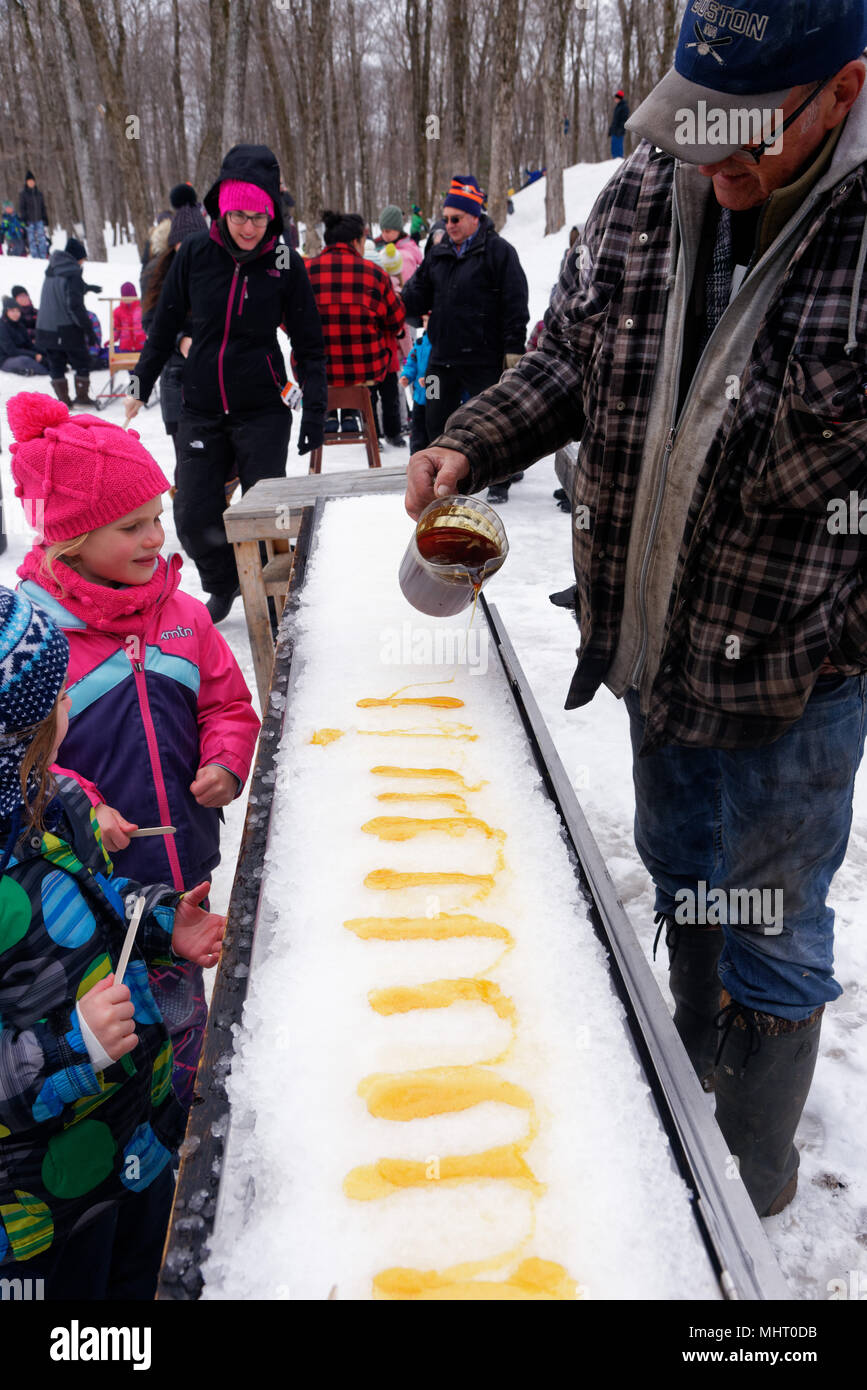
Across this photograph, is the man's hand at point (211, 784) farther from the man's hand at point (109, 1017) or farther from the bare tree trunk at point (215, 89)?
the bare tree trunk at point (215, 89)

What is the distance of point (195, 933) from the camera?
1493 millimetres

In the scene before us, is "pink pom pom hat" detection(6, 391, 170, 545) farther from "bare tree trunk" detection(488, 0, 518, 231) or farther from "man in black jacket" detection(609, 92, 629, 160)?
"man in black jacket" detection(609, 92, 629, 160)

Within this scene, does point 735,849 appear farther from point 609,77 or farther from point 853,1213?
point 609,77

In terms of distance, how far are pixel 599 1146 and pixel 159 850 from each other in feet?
3.75

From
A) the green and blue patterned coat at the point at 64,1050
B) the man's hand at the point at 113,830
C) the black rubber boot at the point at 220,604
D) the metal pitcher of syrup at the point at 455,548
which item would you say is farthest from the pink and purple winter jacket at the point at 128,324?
the green and blue patterned coat at the point at 64,1050

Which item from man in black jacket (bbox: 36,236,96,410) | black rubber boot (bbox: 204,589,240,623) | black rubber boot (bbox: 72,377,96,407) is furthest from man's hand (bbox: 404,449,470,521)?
black rubber boot (bbox: 72,377,96,407)

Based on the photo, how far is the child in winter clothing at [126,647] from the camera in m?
1.79

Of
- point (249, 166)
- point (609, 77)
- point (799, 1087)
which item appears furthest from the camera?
point (609, 77)

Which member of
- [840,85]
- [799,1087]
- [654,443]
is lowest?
[799,1087]

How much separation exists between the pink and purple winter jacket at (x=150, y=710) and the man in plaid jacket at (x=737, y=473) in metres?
0.59

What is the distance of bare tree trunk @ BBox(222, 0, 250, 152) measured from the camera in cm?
1381

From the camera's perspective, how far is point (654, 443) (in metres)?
1.59

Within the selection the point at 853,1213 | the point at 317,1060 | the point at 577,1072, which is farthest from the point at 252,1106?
the point at 853,1213

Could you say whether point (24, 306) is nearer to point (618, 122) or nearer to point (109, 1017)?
point (109, 1017)
